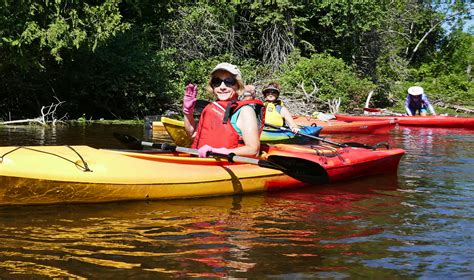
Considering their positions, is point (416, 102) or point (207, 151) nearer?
point (207, 151)

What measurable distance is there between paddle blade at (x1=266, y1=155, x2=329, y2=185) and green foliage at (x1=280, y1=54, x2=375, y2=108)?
11.3 m

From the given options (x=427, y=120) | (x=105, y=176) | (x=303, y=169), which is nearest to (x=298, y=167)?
(x=303, y=169)

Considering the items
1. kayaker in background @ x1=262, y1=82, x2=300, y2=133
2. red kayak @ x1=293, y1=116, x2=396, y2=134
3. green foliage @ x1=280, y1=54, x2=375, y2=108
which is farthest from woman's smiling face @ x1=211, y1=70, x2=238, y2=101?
green foliage @ x1=280, y1=54, x2=375, y2=108

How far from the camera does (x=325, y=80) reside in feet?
59.1

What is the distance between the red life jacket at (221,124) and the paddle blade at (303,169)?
0.55 meters

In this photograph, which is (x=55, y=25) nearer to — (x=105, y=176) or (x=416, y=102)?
(x=105, y=176)

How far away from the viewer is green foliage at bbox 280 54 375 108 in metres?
17.7

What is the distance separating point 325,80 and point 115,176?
1366 cm

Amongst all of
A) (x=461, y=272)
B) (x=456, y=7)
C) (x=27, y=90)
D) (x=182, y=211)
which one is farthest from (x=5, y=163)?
(x=456, y=7)

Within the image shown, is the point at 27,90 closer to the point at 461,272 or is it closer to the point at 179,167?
the point at 179,167

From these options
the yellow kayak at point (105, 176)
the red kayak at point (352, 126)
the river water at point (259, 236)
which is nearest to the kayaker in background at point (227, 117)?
the yellow kayak at point (105, 176)

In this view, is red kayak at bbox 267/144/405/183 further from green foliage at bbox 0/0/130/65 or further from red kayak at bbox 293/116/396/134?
green foliage at bbox 0/0/130/65

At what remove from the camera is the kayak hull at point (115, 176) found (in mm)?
4719

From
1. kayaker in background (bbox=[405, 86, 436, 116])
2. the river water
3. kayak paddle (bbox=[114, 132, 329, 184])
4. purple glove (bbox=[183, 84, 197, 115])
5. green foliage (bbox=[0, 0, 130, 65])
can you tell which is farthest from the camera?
kayaker in background (bbox=[405, 86, 436, 116])
